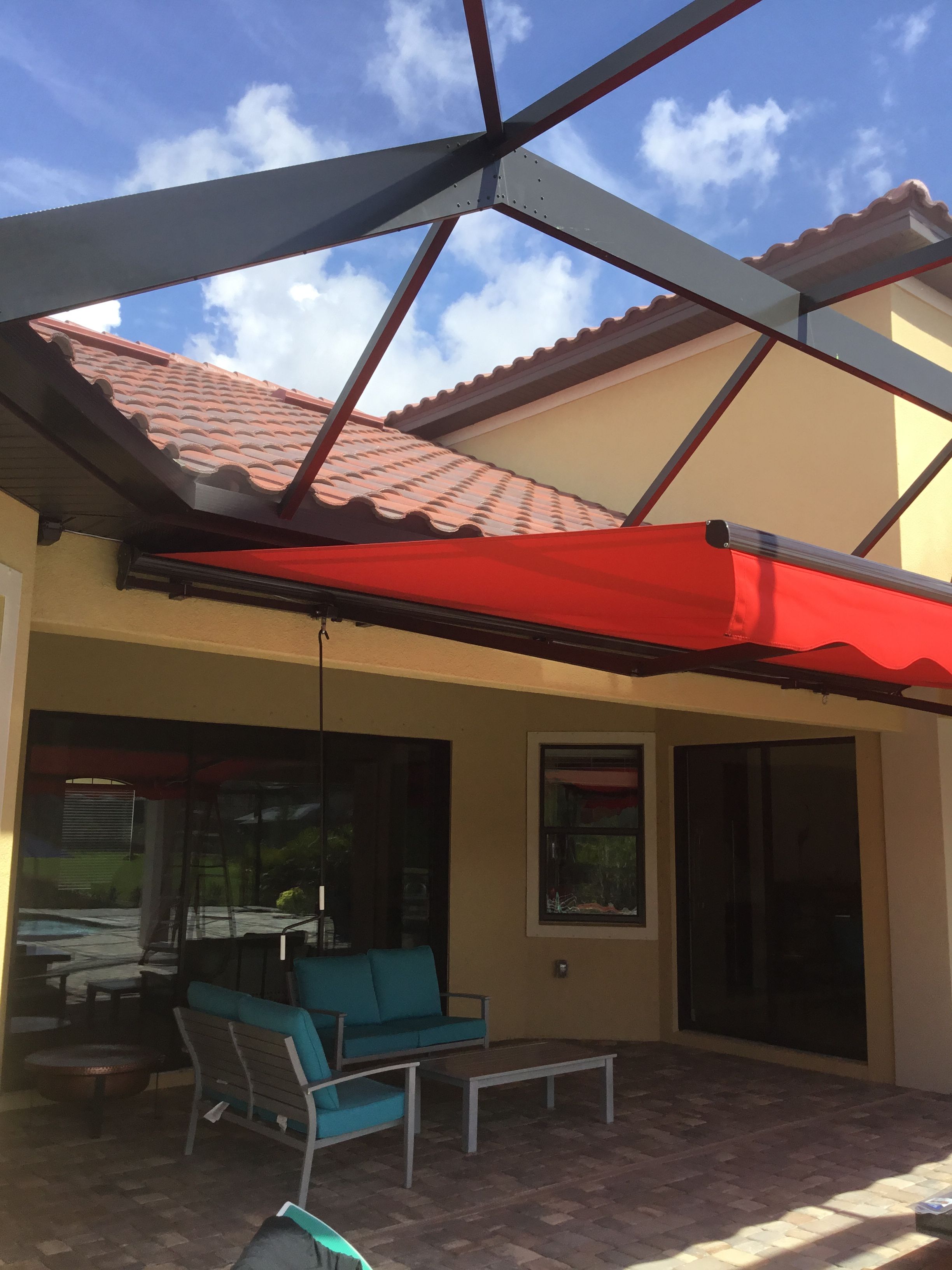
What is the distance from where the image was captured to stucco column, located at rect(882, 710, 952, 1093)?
33.9 feet

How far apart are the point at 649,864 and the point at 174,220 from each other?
1102 cm

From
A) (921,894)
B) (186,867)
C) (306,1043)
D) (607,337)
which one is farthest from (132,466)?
(921,894)

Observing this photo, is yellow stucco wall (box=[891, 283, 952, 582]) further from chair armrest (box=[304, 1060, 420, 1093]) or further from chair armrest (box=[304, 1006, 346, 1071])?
chair armrest (box=[304, 1006, 346, 1071])

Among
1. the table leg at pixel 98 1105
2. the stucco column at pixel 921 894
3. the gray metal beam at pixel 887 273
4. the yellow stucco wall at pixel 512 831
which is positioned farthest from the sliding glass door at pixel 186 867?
the gray metal beam at pixel 887 273

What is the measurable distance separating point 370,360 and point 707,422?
11.0 feet

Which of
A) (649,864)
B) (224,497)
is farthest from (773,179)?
(649,864)

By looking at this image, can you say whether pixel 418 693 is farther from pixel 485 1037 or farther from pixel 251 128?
pixel 251 128

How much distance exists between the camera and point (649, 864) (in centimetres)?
1298

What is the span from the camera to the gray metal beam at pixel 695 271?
426 centimetres

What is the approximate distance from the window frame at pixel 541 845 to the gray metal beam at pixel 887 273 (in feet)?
26.7

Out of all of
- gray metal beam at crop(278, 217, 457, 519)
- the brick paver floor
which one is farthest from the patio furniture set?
gray metal beam at crop(278, 217, 457, 519)

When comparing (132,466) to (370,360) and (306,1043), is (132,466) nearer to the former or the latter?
(370,360)

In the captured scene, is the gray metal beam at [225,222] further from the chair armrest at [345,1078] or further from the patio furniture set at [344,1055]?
the chair armrest at [345,1078]

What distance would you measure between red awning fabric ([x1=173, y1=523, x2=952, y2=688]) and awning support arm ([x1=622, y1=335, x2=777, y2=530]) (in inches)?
56.1
